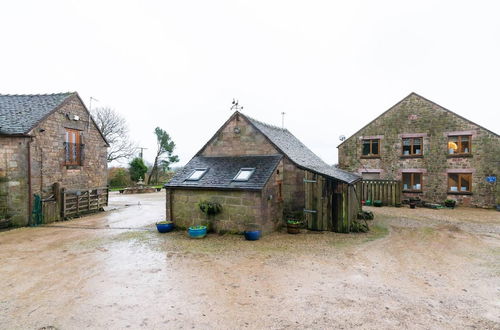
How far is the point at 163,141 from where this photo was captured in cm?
4466

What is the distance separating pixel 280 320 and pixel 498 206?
20618 millimetres

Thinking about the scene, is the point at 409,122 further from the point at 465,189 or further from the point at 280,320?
the point at 280,320

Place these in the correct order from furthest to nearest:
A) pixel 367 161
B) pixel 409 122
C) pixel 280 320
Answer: pixel 367 161 → pixel 409 122 → pixel 280 320

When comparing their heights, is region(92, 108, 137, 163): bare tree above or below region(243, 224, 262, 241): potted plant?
above

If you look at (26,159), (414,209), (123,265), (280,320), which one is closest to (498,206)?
(414,209)

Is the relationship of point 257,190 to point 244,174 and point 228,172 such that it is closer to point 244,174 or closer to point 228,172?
point 244,174

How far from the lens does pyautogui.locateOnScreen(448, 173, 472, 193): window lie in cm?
1984

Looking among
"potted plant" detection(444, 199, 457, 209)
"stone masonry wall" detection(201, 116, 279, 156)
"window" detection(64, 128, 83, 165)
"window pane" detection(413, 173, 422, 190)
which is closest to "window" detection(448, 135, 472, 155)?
"window pane" detection(413, 173, 422, 190)

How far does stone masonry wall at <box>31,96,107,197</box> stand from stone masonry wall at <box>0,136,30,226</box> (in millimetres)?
428

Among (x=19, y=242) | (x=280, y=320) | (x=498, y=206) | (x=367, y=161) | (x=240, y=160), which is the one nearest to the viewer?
(x=280, y=320)

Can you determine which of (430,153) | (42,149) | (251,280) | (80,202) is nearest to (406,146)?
(430,153)

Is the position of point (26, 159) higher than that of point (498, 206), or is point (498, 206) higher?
point (26, 159)

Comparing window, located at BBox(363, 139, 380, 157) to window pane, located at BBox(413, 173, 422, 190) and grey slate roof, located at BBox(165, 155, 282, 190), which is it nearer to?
window pane, located at BBox(413, 173, 422, 190)

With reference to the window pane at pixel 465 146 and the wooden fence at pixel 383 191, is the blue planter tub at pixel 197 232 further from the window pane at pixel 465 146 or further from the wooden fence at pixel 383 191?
the window pane at pixel 465 146
